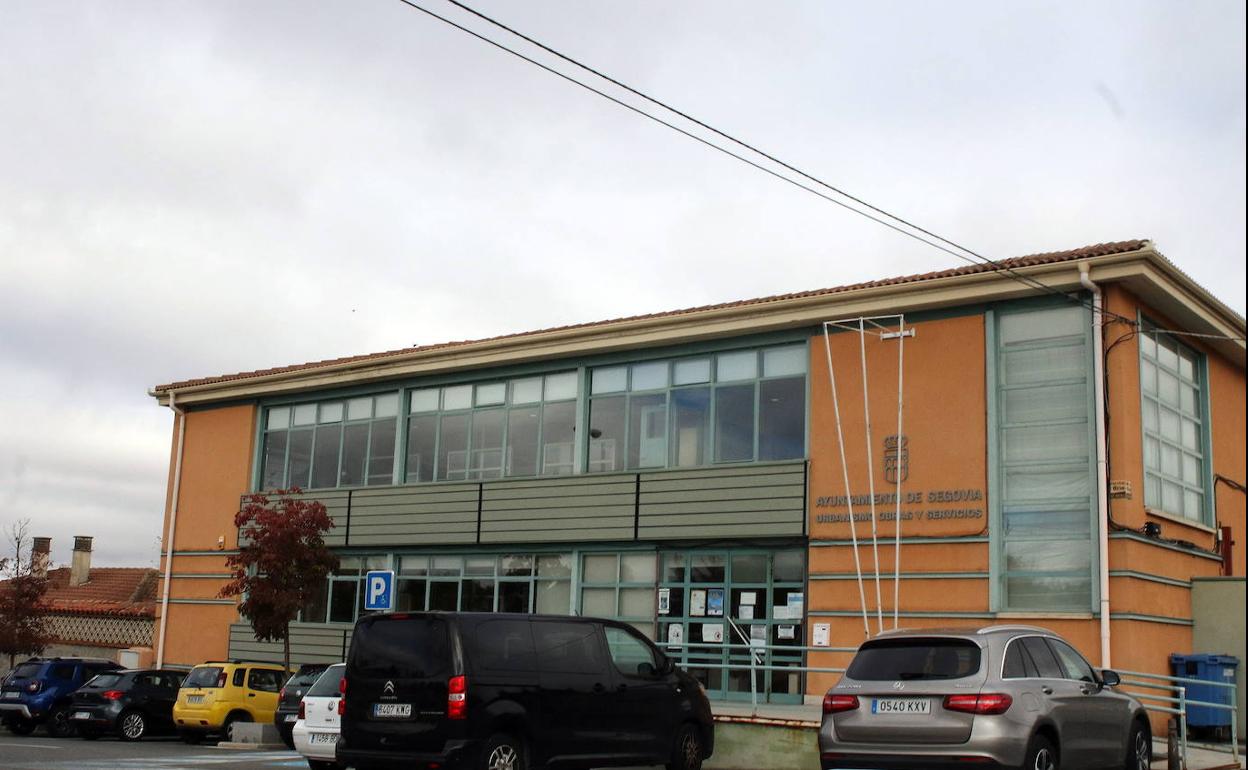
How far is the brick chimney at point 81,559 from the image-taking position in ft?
147

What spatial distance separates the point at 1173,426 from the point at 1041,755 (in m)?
10.9

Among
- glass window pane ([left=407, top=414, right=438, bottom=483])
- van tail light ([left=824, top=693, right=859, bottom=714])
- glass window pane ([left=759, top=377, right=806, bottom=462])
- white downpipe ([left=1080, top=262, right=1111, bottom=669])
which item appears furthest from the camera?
glass window pane ([left=407, top=414, right=438, bottom=483])

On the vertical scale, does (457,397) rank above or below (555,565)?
above

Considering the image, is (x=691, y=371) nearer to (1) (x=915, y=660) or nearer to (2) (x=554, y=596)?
(2) (x=554, y=596)

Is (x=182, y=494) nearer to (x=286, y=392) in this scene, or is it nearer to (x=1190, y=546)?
(x=286, y=392)

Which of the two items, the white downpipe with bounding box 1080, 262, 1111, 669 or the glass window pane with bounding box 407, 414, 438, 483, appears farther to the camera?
the glass window pane with bounding box 407, 414, 438, 483

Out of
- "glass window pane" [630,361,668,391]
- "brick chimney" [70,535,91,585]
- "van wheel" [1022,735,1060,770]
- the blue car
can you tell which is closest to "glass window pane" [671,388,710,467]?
"glass window pane" [630,361,668,391]

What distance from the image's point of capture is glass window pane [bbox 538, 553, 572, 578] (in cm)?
2475

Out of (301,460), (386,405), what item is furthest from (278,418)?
(386,405)

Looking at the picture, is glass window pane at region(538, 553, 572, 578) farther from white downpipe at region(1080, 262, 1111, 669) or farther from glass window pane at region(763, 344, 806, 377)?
white downpipe at region(1080, 262, 1111, 669)

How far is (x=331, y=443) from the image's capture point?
2916 cm

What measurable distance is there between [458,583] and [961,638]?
15.8 m

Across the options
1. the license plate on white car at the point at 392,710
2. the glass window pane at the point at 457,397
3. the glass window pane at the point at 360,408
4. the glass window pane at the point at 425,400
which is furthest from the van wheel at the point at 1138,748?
the glass window pane at the point at 360,408

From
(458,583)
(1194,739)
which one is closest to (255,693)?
Answer: (458,583)
